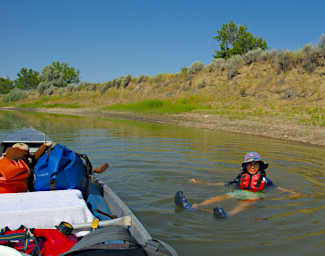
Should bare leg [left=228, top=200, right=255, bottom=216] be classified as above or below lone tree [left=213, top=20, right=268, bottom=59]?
below

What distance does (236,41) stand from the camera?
43156mm

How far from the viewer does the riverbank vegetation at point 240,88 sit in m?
20.2

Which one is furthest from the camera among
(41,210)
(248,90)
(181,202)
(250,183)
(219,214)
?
(248,90)

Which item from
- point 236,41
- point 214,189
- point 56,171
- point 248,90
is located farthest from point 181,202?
point 236,41

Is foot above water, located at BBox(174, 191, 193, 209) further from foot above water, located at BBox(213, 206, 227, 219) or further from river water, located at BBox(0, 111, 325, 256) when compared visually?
foot above water, located at BBox(213, 206, 227, 219)

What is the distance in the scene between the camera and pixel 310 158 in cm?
988

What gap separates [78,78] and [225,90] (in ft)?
181

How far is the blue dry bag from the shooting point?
4.01m

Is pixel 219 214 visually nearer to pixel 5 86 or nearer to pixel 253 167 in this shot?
pixel 253 167

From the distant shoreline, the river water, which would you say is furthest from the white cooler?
the distant shoreline

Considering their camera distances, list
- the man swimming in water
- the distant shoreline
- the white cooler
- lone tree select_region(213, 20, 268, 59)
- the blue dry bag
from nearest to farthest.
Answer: the white cooler < the blue dry bag < the man swimming in water < the distant shoreline < lone tree select_region(213, 20, 268, 59)

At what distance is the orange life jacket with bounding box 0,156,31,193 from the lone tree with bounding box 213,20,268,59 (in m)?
40.5

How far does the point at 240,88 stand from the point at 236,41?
18.1 m

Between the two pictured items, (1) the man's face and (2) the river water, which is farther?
(1) the man's face
